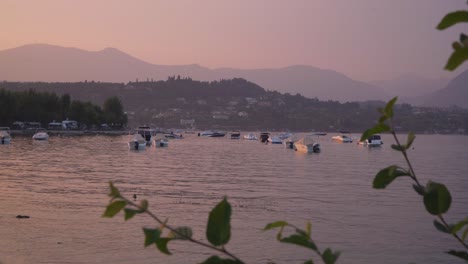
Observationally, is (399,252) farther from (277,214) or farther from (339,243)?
(277,214)

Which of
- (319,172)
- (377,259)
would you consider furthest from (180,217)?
(319,172)

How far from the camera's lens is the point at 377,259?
1756cm

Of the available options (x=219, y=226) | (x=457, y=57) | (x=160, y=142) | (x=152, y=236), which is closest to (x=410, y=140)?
(x=457, y=57)

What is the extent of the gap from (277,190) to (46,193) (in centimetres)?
1279

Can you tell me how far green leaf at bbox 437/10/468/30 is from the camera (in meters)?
1.38

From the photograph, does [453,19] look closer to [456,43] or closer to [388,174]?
[456,43]

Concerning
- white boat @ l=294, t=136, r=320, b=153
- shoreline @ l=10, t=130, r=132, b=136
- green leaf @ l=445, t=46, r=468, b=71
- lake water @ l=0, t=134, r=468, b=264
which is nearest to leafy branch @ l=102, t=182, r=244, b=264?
green leaf @ l=445, t=46, r=468, b=71

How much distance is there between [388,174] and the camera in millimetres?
1758

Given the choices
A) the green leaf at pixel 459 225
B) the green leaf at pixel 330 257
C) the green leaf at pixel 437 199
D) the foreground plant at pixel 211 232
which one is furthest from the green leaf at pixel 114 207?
the green leaf at pixel 459 225

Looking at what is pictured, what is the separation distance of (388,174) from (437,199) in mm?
155

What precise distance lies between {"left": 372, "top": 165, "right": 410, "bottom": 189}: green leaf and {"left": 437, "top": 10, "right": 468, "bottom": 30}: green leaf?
0.48 metres

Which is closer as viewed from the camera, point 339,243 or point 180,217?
point 339,243

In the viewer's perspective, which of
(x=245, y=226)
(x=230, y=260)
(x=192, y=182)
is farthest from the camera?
(x=192, y=182)

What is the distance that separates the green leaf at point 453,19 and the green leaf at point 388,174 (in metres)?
0.48
